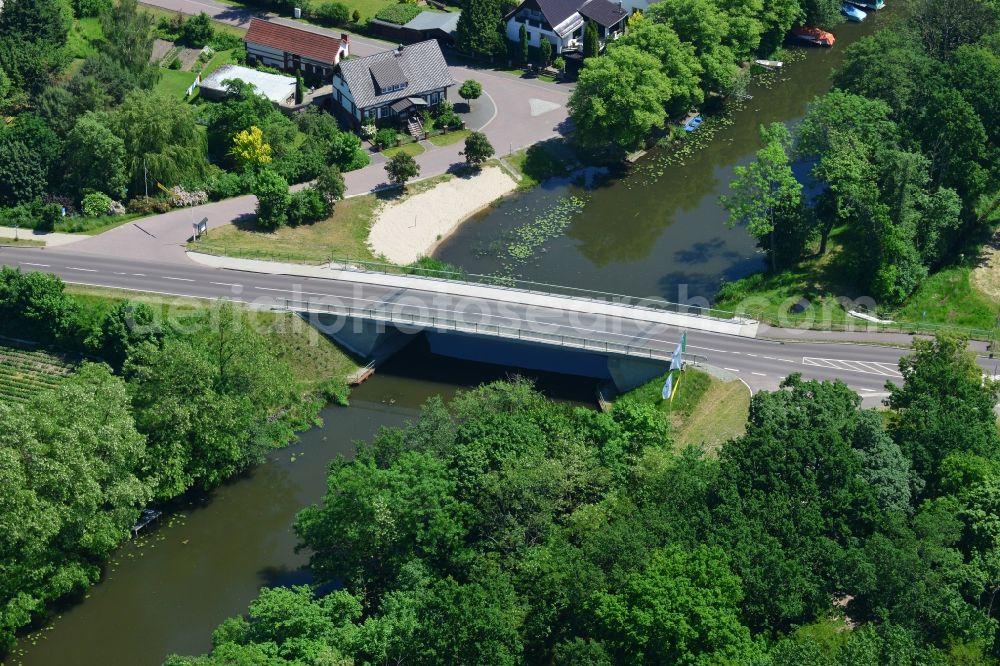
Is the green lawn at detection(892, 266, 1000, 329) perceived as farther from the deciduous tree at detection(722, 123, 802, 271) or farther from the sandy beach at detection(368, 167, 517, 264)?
the sandy beach at detection(368, 167, 517, 264)

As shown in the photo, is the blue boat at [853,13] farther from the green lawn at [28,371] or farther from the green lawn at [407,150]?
the green lawn at [28,371]

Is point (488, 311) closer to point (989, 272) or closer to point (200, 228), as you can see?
point (200, 228)

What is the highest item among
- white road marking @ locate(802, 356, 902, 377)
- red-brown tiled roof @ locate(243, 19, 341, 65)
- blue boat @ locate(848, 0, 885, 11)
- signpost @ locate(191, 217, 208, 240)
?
blue boat @ locate(848, 0, 885, 11)

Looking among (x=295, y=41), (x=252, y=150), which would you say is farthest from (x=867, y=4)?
(x=252, y=150)

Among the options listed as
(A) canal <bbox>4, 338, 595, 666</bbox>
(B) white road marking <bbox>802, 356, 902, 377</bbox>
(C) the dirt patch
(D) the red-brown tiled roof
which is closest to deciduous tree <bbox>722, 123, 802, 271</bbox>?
(B) white road marking <bbox>802, 356, 902, 377</bbox>

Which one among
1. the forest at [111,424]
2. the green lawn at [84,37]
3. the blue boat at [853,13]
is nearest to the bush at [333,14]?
the green lawn at [84,37]

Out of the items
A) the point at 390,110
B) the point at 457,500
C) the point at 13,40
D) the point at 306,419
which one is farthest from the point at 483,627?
the point at 13,40

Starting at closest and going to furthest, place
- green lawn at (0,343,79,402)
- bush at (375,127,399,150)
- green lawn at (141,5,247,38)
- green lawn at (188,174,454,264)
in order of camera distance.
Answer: green lawn at (0,343,79,402)
green lawn at (188,174,454,264)
bush at (375,127,399,150)
green lawn at (141,5,247,38)

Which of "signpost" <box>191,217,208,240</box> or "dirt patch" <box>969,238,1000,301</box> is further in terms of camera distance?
"signpost" <box>191,217,208,240</box>
